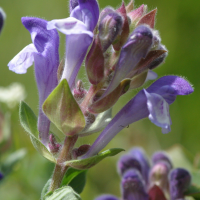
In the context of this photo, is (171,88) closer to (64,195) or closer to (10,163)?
(64,195)

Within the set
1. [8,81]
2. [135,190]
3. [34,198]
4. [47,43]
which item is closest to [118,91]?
[47,43]

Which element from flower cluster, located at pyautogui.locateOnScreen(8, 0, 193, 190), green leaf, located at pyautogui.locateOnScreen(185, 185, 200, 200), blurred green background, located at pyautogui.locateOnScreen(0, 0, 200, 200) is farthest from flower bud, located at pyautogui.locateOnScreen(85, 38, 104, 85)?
blurred green background, located at pyautogui.locateOnScreen(0, 0, 200, 200)

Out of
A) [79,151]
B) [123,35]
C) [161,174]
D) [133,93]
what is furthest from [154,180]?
[133,93]

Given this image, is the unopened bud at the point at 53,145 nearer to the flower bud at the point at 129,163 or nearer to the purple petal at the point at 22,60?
the purple petal at the point at 22,60

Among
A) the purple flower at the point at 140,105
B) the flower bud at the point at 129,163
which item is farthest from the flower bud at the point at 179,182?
the purple flower at the point at 140,105

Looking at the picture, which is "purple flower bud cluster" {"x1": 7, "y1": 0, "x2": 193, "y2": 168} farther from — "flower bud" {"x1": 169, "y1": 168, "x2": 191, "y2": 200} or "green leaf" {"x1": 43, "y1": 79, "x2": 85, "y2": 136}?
"flower bud" {"x1": 169, "y1": 168, "x2": 191, "y2": 200}

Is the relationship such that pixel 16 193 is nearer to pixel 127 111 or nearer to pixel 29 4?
pixel 127 111
